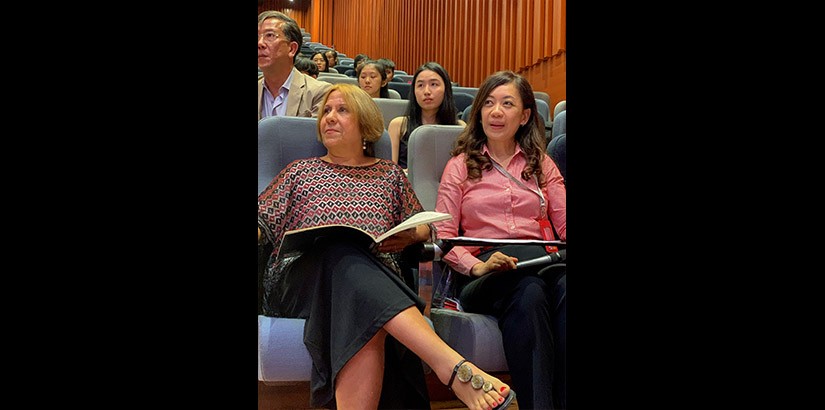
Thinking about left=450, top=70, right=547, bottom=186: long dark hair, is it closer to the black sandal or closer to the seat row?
the seat row

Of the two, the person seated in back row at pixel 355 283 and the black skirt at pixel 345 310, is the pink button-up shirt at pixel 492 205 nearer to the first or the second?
the person seated in back row at pixel 355 283

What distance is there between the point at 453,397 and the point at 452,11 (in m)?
3.12

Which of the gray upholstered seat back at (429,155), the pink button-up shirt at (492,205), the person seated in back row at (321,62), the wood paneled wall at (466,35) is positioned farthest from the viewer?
the person seated in back row at (321,62)

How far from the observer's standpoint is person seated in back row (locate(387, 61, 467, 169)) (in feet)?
4.42

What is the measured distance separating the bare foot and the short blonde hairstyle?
0.33 m

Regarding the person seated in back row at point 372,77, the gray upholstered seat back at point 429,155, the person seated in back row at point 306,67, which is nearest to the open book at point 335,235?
the gray upholstered seat back at point 429,155

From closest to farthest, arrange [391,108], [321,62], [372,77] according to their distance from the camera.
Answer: [391,108], [372,77], [321,62]

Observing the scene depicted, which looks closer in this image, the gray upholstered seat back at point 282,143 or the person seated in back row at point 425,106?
the gray upholstered seat back at point 282,143

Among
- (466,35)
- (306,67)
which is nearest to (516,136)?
(306,67)

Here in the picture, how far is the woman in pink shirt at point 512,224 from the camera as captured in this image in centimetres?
77

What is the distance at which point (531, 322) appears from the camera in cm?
78

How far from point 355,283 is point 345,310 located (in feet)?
0.09

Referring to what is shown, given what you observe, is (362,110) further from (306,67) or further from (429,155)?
(306,67)
